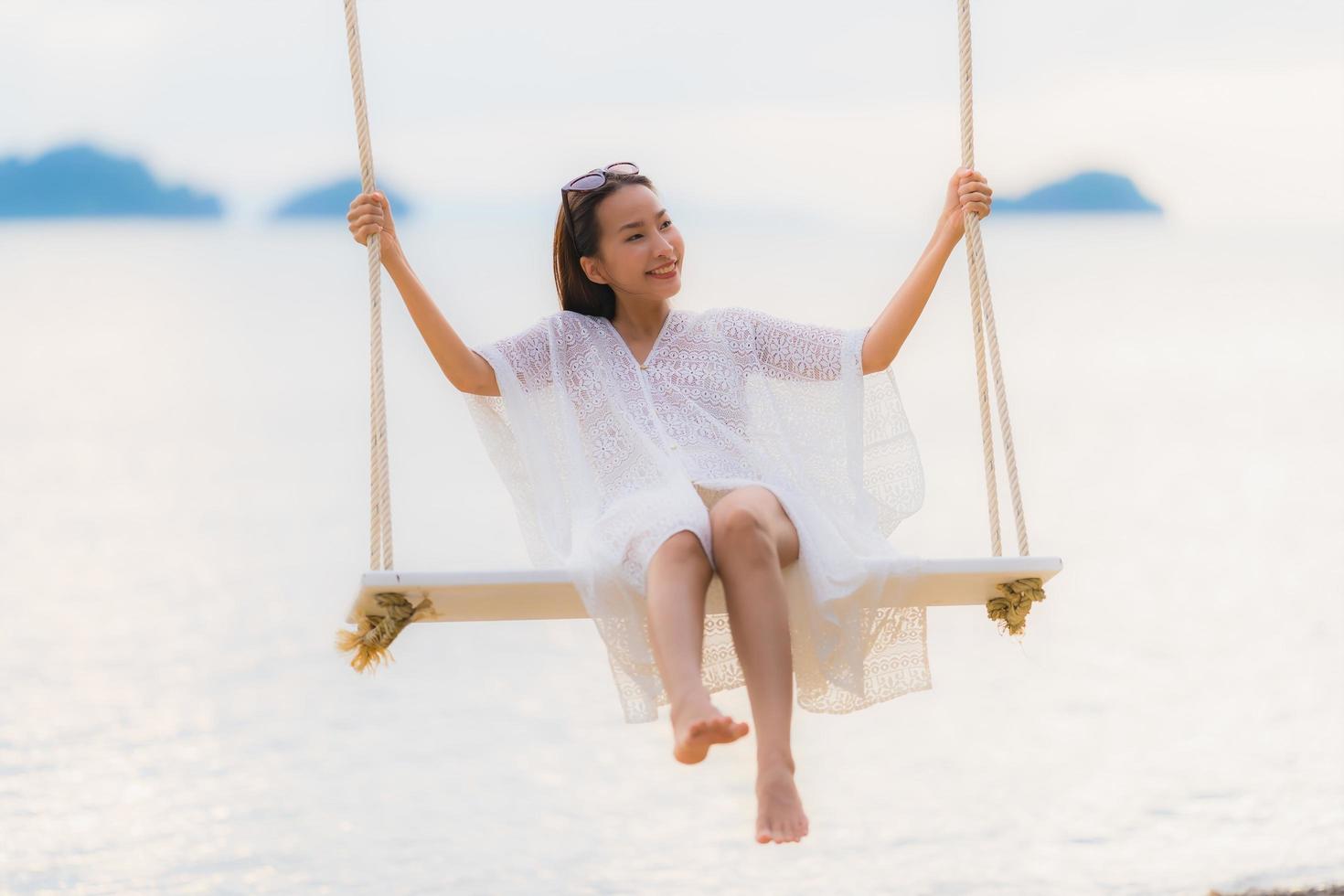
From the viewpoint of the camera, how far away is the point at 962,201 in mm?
2525

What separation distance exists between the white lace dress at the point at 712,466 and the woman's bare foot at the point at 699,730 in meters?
0.27

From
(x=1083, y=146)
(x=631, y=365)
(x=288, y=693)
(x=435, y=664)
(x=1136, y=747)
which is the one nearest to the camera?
(x=631, y=365)

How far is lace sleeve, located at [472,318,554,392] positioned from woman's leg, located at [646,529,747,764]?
20.4 inches

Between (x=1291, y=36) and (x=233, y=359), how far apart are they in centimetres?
732

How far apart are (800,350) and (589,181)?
41 cm

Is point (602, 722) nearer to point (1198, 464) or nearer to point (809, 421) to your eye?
point (809, 421)

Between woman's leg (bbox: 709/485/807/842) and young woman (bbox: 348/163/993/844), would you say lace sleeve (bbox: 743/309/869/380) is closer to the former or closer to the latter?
young woman (bbox: 348/163/993/844)

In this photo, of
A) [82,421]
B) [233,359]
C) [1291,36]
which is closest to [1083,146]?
[1291,36]

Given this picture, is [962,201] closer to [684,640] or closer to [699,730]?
[684,640]

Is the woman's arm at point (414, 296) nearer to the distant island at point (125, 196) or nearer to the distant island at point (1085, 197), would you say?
the distant island at point (1085, 197)

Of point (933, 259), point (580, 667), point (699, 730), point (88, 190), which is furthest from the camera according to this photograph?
point (88, 190)

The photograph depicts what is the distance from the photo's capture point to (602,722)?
494 cm

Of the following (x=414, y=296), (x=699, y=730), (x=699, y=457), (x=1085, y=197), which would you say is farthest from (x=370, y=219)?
(x=1085, y=197)

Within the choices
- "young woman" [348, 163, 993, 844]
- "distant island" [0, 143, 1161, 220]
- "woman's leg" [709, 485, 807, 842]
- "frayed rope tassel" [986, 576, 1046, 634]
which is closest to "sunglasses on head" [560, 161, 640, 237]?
"young woman" [348, 163, 993, 844]
